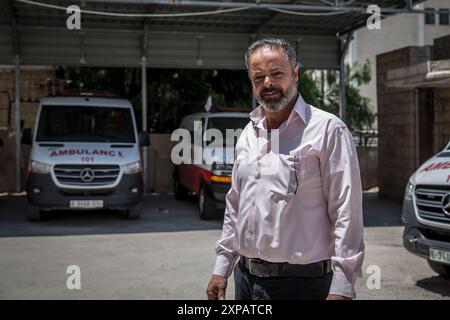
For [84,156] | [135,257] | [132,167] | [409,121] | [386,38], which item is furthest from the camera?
[386,38]

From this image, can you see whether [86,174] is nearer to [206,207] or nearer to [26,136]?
[26,136]

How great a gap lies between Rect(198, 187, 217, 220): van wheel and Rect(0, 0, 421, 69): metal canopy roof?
4.43 meters

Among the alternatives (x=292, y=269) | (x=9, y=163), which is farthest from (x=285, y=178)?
(x=9, y=163)

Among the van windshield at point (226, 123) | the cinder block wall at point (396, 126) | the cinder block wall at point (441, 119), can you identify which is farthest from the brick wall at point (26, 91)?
the cinder block wall at point (441, 119)

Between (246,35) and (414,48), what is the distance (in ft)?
14.4

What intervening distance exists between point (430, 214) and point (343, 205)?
3.96 m

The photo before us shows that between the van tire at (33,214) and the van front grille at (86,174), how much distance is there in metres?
0.85

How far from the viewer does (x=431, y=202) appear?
243 inches

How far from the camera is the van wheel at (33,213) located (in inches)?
419

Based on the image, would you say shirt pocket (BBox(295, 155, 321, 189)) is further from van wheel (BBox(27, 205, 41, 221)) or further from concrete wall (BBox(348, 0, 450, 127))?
concrete wall (BBox(348, 0, 450, 127))

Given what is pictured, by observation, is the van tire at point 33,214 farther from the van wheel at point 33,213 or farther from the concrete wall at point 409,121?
the concrete wall at point 409,121
